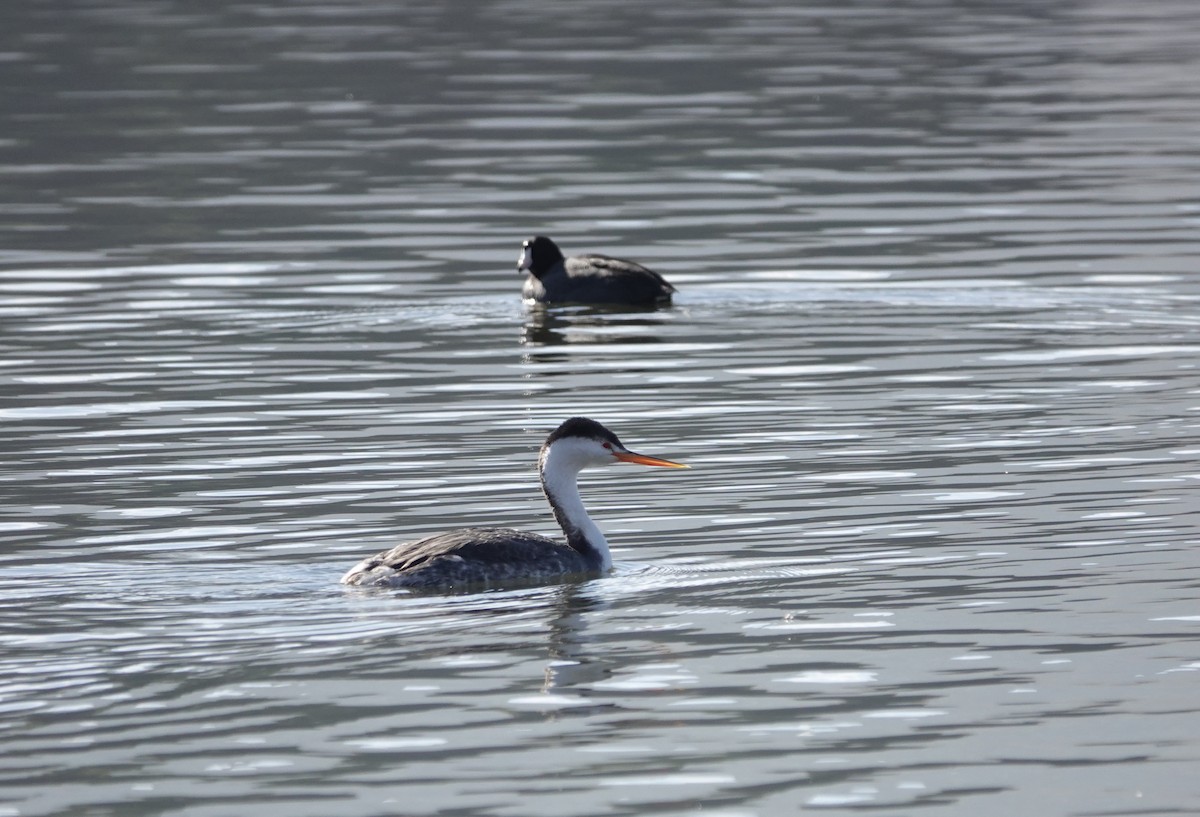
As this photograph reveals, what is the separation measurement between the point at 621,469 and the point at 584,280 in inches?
324

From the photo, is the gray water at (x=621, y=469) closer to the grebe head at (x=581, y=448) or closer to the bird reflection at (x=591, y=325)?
the bird reflection at (x=591, y=325)

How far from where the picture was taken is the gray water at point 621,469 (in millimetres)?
9742

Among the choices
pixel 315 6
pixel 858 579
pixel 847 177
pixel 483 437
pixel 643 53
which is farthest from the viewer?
pixel 315 6

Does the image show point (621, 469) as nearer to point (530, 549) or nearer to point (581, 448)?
point (581, 448)

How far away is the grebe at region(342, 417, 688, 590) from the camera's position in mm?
12328

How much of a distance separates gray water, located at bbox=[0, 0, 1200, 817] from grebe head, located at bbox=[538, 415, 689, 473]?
1.78 feet

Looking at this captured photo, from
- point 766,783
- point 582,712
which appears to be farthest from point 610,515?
point 766,783

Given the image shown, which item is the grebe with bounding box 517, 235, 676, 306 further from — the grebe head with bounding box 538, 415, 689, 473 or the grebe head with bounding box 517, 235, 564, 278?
the grebe head with bounding box 538, 415, 689, 473

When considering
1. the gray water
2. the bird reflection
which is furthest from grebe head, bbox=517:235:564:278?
the gray water

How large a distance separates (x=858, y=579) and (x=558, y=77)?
1481 inches

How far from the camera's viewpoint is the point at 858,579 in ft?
41.1

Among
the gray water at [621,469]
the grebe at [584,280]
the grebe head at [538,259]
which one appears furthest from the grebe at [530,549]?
the grebe head at [538,259]

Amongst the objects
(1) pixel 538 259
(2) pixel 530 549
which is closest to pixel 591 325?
(1) pixel 538 259

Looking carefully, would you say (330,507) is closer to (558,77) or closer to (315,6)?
(558,77)
